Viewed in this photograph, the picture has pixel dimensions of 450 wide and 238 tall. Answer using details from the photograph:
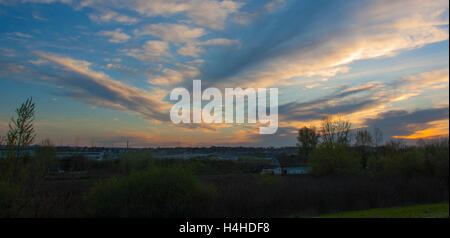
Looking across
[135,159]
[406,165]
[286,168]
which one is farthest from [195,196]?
[286,168]

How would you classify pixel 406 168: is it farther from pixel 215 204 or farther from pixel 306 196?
pixel 215 204

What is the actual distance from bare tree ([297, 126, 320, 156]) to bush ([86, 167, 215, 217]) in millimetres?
63436

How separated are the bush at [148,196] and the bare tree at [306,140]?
6344 cm

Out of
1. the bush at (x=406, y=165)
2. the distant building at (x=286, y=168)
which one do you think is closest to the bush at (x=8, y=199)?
the distant building at (x=286, y=168)

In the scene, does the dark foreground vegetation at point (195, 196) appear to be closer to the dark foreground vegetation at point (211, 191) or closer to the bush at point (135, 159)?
the dark foreground vegetation at point (211, 191)

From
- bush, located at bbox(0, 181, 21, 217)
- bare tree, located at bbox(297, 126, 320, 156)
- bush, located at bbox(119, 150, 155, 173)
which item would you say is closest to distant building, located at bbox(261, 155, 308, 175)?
bare tree, located at bbox(297, 126, 320, 156)

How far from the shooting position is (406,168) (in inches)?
1417

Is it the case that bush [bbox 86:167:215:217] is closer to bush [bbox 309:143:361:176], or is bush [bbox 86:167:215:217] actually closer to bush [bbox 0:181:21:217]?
bush [bbox 0:181:21:217]

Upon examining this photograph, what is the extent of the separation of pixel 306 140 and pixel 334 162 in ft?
146

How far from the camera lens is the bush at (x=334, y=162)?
34.5m

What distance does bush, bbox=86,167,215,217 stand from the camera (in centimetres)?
1719

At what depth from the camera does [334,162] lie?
34.9 m
